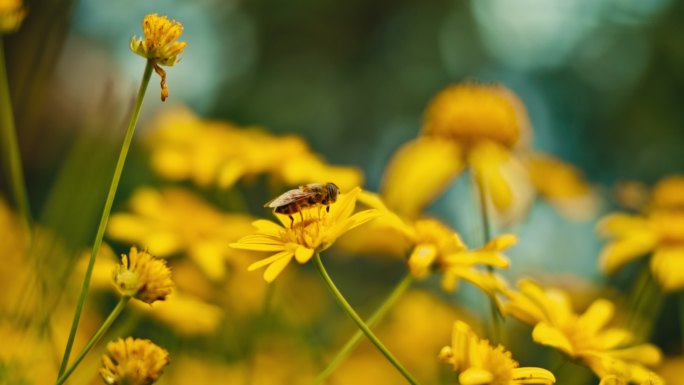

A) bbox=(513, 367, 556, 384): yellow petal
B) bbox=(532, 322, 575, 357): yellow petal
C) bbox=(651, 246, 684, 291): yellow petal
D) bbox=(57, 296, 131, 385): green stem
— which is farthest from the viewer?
bbox=(651, 246, 684, 291): yellow petal

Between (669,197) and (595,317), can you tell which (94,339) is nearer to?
(595,317)

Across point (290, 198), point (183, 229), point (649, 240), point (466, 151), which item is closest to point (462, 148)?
point (466, 151)

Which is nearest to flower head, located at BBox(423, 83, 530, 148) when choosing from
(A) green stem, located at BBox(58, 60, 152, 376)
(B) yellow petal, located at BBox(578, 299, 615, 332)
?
(B) yellow petal, located at BBox(578, 299, 615, 332)

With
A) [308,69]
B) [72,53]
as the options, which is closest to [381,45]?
[308,69]

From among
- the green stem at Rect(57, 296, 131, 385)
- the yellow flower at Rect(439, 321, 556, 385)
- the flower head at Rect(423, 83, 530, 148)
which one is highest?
the flower head at Rect(423, 83, 530, 148)

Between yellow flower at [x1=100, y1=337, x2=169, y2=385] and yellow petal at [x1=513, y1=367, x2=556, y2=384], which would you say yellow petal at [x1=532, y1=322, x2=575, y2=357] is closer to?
yellow petal at [x1=513, y1=367, x2=556, y2=384]

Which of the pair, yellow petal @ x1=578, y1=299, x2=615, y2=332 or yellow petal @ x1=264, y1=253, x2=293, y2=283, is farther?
yellow petal @ x1=578, y1=299, x2=615, y2=332
